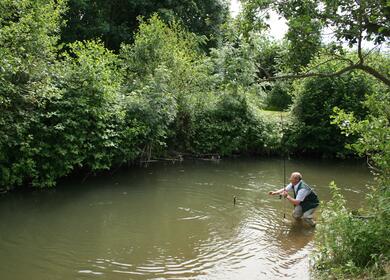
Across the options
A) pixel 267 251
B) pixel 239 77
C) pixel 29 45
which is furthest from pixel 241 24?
pixel 239 77

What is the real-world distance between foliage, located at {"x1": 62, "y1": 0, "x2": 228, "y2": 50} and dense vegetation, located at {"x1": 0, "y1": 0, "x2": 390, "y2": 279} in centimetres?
9

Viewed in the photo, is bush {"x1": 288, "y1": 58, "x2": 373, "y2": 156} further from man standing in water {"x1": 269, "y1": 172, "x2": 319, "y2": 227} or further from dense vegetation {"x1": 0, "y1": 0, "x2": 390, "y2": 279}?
man standing in water {"x1": 269, "y1": 172, "x2": 319, "y2": 227}

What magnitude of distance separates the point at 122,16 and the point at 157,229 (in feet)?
81.2

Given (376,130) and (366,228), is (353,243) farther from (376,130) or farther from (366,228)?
(376,130)

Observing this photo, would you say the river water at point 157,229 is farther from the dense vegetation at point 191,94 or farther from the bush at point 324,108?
the bush at point 324,108

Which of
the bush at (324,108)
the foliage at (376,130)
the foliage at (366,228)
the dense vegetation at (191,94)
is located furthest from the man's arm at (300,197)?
the bush at (324,108)

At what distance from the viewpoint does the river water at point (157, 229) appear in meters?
9.13

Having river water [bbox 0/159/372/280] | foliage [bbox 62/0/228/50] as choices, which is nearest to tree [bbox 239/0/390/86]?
river water [bbox 0/159/372/280]

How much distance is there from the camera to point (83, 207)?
13453 mm

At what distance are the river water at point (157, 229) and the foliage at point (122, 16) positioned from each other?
1533 centimetres

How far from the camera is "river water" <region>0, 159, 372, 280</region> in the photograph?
913 cm

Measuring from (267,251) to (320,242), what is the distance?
6.69 feet

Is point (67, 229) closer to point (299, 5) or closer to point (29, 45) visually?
point (29, 45)

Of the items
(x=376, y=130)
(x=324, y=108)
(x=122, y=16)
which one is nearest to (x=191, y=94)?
(x=324, y=108)
